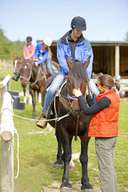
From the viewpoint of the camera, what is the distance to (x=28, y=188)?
22.7 ft

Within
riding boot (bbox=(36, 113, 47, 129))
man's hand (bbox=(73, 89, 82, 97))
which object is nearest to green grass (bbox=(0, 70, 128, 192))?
riding boot (bbox=(36, 113, 47, 129))

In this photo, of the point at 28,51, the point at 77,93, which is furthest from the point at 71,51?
the point at 28,51

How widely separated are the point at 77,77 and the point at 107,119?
105 cm

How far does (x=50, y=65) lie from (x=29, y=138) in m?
3.15

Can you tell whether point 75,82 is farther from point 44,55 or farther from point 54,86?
point 44,55

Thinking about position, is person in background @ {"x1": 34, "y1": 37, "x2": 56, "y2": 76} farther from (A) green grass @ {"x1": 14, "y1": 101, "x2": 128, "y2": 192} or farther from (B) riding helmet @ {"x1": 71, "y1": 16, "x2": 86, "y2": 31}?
(B) riding helmet @ {"x1": 71, "y1": 16, "x2": 86, "y2": 31}

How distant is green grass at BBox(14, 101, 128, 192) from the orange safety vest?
5.18ft

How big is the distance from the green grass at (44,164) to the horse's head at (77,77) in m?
1.66

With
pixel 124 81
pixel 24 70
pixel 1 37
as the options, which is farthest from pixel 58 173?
pixel 1 37

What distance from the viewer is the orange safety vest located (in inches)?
216

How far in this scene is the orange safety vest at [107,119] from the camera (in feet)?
18.0

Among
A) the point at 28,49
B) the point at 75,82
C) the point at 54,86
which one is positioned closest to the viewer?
the point at 75,82

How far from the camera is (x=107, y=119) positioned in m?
5.55

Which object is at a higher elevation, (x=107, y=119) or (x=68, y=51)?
(x=68, y=51)
